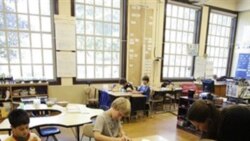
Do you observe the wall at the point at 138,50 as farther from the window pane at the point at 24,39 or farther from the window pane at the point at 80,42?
the window pane at the point at 24,39

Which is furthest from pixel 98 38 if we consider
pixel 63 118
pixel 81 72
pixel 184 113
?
pixel 63 118

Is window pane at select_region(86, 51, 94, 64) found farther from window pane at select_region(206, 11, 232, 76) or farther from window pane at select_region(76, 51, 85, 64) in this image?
window pane at select_region(206, 11, 232, 76)

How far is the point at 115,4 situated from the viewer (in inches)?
230

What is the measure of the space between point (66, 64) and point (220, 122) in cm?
449

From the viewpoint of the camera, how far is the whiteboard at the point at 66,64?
5113 millimetres

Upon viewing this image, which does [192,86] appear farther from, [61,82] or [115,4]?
[61,82]

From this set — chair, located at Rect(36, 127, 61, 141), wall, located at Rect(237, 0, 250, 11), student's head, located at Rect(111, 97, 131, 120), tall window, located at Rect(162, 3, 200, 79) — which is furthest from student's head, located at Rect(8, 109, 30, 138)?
wall, located at Rect(237, 0, 250, 11)

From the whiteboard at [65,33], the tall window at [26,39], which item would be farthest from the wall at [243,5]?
the tall window at [26,39]

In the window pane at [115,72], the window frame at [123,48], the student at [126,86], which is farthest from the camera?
the window pane at [115,72]

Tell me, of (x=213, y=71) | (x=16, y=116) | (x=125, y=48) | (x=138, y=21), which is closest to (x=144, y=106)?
(x=125, y=48)

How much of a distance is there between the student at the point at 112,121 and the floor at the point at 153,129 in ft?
5.79

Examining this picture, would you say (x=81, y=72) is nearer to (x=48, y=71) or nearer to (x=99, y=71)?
(x=99, y=71)

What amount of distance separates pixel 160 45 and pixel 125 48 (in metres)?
1.38

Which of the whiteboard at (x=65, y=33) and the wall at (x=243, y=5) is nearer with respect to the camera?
the whiteboard at (x=65, y=33)
